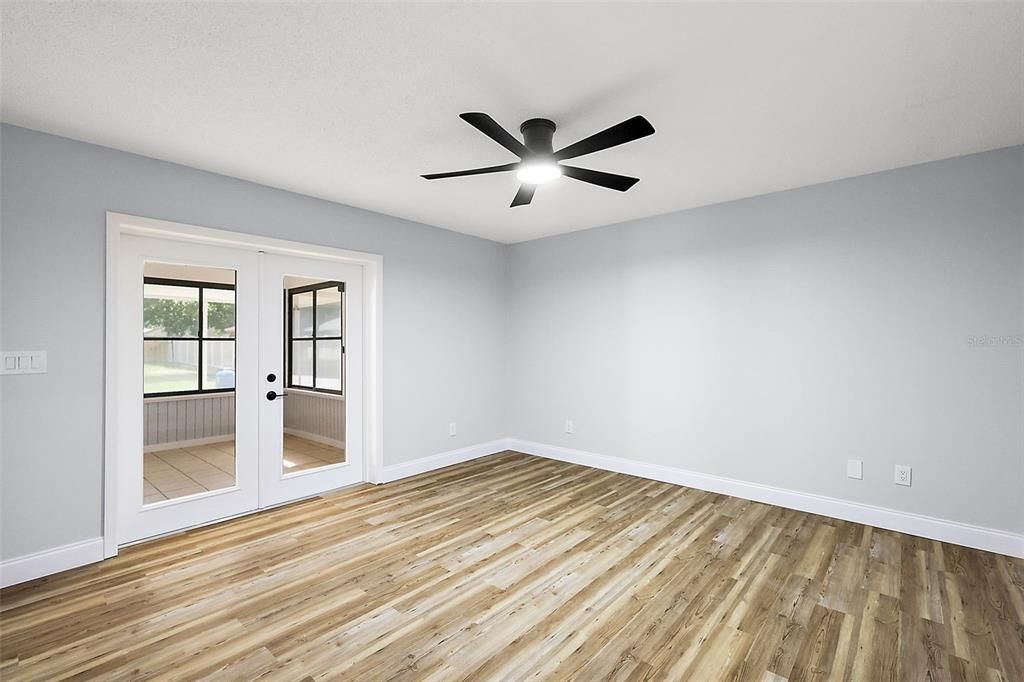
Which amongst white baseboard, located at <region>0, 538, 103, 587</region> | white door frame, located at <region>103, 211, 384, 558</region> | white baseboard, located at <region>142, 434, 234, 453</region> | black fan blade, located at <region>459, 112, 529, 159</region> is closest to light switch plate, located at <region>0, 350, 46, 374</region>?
white door frame, located at <region>103, 211, 384, 558</region>

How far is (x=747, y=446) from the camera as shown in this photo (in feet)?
13.2

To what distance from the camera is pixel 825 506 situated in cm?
362

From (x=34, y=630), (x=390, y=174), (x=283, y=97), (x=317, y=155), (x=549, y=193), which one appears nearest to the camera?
(x=34, y=630)

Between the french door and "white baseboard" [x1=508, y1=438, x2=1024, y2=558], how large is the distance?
262cm

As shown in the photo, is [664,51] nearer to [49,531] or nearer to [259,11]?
[259,11]

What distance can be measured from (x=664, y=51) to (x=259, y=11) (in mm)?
1629

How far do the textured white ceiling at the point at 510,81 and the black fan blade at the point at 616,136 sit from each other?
268 millimetres

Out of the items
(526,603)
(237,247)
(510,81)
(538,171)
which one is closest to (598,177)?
(538,171)

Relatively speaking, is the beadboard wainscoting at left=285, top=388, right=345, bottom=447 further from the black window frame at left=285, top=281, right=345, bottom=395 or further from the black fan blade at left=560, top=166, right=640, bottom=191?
the black fan blade at left=560, top=166, right=640, bottom=191

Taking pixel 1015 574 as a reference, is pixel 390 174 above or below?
above

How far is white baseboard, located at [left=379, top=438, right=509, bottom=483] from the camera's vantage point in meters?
4.52

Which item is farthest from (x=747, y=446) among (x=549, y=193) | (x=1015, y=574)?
(x=549, y=193)

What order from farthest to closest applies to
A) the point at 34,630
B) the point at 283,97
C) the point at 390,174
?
the point at 390,174 → the point at 283,97 → the point at 34,630

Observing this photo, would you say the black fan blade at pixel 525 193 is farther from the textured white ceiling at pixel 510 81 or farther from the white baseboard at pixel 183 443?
the white baseboard at pixel 183 443
